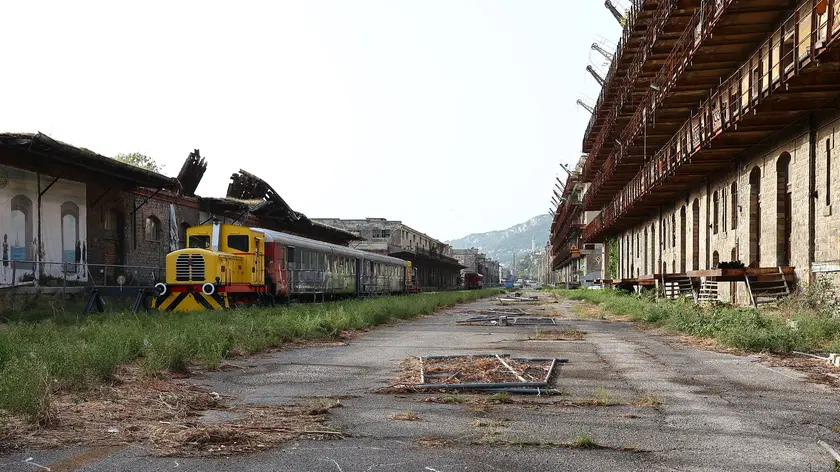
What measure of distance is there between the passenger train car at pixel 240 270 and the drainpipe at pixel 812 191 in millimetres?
13607

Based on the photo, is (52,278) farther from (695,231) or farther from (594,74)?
(594,74)

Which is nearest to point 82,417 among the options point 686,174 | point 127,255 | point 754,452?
point 754,452

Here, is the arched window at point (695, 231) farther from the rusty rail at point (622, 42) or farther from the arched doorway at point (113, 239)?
the arched doorway at point (113, 239)

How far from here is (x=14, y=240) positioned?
63.7ft

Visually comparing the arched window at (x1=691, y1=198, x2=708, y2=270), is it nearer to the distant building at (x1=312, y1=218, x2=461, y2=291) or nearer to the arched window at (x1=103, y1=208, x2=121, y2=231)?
the arched window at (x1=103, y1=208, x2=121, y2=231)

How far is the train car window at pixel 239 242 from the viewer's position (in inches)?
803

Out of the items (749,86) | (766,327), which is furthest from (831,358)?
(749,86)

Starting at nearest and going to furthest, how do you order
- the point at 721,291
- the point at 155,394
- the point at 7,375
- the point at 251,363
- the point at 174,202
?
the point at 7,375 → the point at 155,394 → the point at 251,363 → the point at 721,291 → the point at 174,202

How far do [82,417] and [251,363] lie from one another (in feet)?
13.6

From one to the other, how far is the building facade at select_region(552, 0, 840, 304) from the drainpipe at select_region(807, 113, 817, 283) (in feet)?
0.07

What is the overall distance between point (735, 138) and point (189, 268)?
47.0 ft

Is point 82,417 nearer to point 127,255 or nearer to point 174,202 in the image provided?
point 127,255

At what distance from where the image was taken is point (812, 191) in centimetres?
1614

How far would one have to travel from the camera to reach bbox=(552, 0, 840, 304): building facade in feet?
49.8
